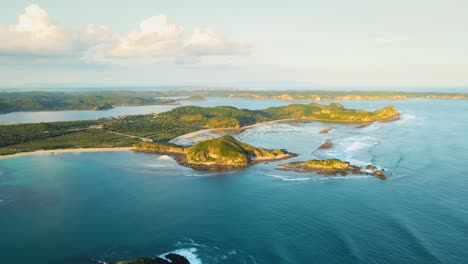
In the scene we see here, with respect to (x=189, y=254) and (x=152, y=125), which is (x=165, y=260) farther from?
(x=152, y=125)

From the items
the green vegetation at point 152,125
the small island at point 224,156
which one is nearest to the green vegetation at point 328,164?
the small island at point 224,156

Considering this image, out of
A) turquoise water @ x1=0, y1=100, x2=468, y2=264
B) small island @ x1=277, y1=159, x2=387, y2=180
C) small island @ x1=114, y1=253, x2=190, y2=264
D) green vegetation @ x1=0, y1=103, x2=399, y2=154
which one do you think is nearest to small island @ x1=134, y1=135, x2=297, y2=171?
turquoise water @ x1=0, y1=100, x2=468, y2=264

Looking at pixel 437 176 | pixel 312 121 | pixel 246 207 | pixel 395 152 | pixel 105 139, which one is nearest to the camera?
pixel 246 207

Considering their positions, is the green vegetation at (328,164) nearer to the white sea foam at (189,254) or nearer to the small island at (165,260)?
the white sea foam at (189,254)

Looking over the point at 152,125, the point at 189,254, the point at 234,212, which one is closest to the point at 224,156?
the point at 234,212

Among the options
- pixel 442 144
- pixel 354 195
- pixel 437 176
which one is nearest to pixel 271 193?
pixel 354 195

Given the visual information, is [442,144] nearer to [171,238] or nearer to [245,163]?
[245,163]
